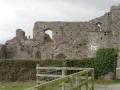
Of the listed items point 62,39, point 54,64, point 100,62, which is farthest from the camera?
point 62,39

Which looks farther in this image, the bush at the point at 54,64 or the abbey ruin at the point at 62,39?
the abbey ruin at the point at 62,39

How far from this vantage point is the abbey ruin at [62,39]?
62781 mm

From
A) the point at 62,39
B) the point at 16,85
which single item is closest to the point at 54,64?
the point at 16,85

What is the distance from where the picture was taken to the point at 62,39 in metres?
67.1

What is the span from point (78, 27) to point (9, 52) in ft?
36.0

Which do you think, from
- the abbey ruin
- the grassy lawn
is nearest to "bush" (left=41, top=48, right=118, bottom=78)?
the grassy lawn

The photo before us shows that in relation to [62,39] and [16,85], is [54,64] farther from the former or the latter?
[62,39]

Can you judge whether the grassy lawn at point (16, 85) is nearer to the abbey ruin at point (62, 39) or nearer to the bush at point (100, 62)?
the bush at point (100, 62)

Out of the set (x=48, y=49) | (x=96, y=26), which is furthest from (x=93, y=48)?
(x=96, y=26)

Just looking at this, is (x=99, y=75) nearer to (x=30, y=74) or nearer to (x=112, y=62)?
(x=112, y=62)

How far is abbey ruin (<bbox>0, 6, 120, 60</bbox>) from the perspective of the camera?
62.8 m

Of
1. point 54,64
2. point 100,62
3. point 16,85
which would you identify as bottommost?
point 16,85

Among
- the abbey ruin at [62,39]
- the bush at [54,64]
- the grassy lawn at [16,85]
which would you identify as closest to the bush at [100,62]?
the bush at [54,64]

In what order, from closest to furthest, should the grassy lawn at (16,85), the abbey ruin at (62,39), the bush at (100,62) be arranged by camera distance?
1. the grassy lawn at (16,85)
2. the bush at (100,62)
3. the abbey ruin at (62,39)
